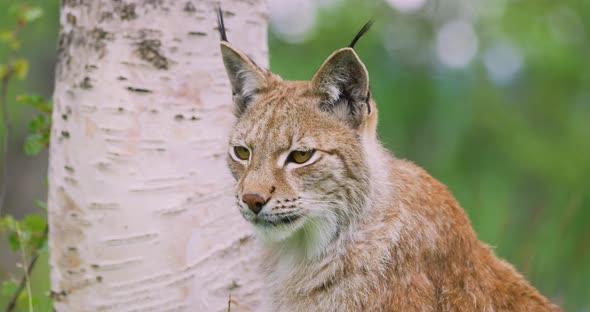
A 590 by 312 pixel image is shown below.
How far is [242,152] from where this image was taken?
13.0 feet

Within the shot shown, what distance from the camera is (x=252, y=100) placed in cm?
416

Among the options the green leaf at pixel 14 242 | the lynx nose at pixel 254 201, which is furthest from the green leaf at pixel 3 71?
the lynx nose at pixel 254 201

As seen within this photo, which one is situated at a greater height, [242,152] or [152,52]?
[152,52]

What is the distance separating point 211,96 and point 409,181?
124 centimetres

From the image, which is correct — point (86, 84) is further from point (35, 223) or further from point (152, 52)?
point (35, 223)

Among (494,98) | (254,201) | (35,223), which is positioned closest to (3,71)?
(35,223)

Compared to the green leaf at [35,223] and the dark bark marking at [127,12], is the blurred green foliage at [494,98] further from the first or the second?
the dark bark marking at [127,12]

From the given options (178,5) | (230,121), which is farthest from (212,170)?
(178,5)

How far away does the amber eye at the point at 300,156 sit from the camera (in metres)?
3.69

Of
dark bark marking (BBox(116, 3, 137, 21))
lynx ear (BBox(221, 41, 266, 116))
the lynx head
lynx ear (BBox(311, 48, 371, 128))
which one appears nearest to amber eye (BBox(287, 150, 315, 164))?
the lynx head

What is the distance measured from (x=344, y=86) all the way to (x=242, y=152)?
68cm

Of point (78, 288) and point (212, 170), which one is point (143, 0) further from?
point (78, 288)

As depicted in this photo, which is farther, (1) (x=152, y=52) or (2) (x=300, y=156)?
(1) (x=152, y=52)

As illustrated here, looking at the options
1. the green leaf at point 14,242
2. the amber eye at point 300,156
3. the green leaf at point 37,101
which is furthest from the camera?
the green leaf at point 14,242
